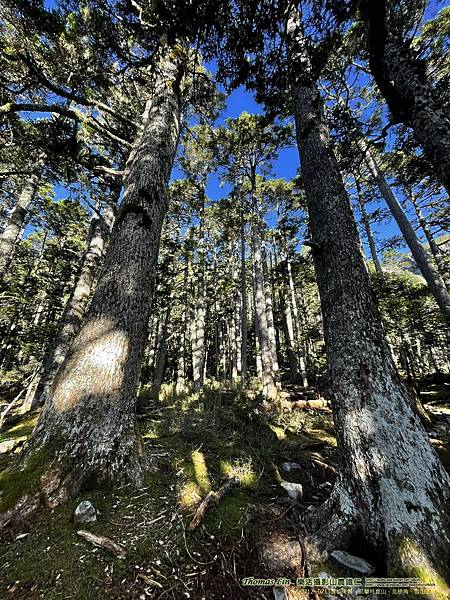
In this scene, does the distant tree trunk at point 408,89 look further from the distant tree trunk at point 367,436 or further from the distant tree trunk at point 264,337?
the distant tree trunk at point 264,337

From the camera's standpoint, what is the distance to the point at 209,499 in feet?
8.38

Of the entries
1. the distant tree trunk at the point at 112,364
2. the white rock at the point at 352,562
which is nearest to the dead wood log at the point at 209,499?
the distant tree trunk at the point at 112,364

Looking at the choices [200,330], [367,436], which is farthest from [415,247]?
[367,436]

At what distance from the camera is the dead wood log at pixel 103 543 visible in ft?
6.00

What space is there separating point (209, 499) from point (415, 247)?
1213 centimetres

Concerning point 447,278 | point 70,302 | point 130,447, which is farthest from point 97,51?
point 447,278

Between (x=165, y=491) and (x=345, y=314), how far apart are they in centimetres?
282

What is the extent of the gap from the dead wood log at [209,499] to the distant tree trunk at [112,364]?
81 cm

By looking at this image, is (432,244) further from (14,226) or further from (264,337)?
(14,226)

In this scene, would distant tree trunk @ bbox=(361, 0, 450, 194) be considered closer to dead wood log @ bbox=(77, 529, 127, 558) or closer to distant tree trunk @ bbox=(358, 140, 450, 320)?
distant tree trunk @ bbox=(358, 140, 450, 320)

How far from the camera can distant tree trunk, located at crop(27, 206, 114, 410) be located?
23.4 feet

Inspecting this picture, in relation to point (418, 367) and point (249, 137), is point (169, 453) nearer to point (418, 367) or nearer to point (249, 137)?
point (249, 137)

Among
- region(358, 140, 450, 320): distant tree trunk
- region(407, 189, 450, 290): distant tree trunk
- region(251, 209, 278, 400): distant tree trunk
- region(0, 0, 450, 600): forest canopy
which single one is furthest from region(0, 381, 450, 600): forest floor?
region(407, 189, 450, 290): distant tree trunk

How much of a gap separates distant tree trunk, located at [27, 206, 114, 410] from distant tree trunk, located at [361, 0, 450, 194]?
327 inches
